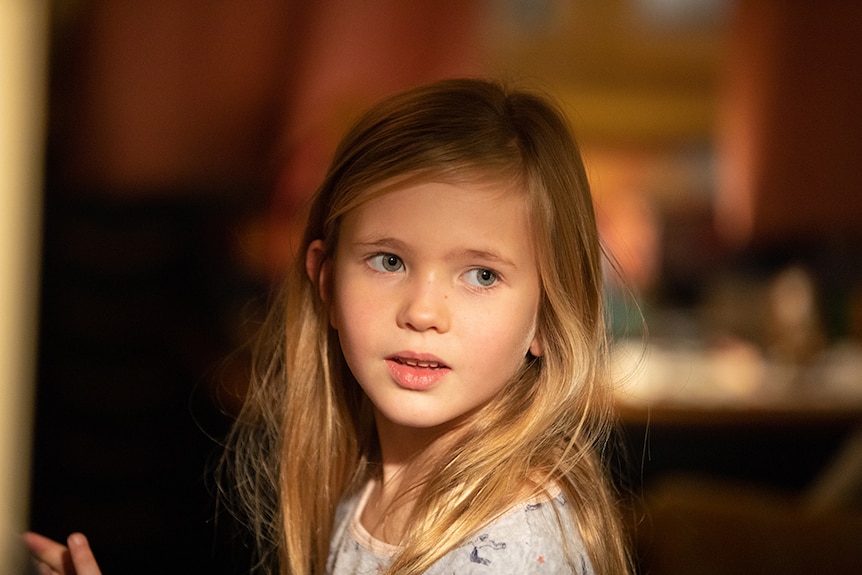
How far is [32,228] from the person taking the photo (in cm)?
302

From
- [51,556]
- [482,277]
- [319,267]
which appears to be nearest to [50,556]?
[51,556]

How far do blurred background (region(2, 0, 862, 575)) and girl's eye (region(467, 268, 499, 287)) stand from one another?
1694 millimetres

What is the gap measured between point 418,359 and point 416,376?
14 millimetres

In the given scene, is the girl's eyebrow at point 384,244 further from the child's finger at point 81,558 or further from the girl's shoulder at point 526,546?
the child's finger at point 81,558

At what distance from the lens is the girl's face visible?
2.45 ft

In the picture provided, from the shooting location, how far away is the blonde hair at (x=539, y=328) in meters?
0.77

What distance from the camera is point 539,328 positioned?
82 centimetres

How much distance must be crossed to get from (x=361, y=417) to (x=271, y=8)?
219cm

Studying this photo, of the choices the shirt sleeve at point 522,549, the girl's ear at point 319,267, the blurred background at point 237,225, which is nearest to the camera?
the shirt sleeve at point 522,549

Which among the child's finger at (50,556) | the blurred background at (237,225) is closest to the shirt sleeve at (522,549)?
the child's finger at (50,556)

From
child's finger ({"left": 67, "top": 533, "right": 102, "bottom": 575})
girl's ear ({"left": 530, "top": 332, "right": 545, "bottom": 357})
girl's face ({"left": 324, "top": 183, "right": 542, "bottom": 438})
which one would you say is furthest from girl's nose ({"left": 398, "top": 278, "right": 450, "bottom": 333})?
child's finger ({"left": 67, "top": 533, "right": 102, "bottom": 575})

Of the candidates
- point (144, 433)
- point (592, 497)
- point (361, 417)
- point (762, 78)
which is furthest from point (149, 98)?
point (592, 497)

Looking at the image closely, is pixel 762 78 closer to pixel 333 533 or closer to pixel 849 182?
pixel 849 182

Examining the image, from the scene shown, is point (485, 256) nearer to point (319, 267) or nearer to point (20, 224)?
point (319, 267)
